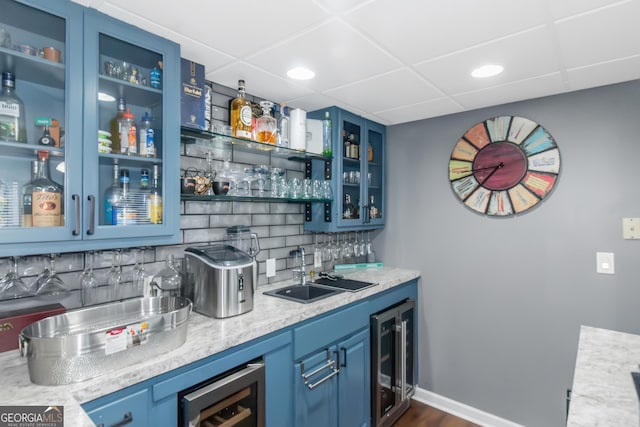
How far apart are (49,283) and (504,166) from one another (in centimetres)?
277

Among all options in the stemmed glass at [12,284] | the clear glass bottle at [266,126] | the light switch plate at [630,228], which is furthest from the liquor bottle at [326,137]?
the light switch plate at [630,228]

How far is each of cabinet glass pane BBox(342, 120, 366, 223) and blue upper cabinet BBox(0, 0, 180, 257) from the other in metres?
1.62

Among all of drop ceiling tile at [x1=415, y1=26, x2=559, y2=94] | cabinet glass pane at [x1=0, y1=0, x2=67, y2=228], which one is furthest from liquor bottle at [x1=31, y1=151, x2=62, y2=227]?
drop ceiling tile at [x1=415, y1=26, x2=559, y2=94]

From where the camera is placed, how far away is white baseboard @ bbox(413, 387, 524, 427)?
250 cm

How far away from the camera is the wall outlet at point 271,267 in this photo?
2.43 metres

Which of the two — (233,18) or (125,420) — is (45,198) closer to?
(125,420)

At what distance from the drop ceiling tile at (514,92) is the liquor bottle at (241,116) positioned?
140 centimetres

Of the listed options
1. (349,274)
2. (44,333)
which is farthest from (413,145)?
(44,333)

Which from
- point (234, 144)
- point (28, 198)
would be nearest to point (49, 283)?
point (28, 198)

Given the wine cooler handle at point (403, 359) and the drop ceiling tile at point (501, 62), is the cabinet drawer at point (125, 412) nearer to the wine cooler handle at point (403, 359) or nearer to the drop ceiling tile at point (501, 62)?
the wine cooler handle at point (403, 359)

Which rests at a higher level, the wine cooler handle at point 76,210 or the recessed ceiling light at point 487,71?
the recessed ceiling light at point 487,71

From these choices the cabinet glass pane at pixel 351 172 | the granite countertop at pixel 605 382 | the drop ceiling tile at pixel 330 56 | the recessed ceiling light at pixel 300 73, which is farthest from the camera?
the cabinet glass pane at pixel 351 172

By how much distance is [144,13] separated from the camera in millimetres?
1387

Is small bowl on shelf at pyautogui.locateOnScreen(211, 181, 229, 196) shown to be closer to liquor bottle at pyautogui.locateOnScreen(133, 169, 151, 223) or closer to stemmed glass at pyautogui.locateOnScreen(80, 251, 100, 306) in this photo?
liquor bottle at pyautogui.locateOnScreen(133, 169, 151, 223)
